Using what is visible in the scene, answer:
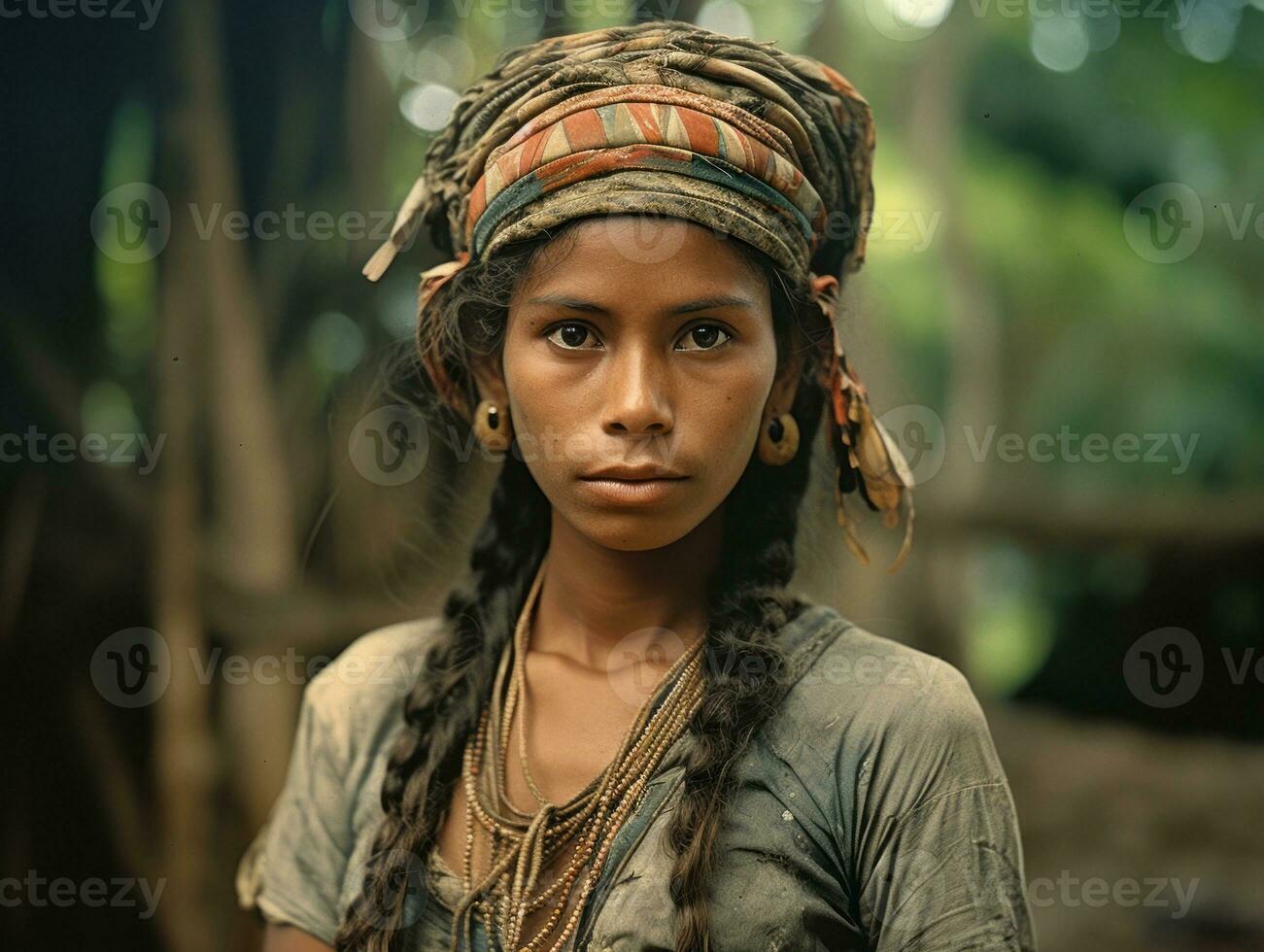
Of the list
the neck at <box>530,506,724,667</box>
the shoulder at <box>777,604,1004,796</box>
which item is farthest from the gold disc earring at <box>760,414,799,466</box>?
the shoulder at <box>777,604,1004,796</box>

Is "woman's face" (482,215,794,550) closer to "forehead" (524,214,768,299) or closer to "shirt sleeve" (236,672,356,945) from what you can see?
"forehead" (524,214,768,299)

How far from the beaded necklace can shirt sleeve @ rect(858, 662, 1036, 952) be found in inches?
9.4

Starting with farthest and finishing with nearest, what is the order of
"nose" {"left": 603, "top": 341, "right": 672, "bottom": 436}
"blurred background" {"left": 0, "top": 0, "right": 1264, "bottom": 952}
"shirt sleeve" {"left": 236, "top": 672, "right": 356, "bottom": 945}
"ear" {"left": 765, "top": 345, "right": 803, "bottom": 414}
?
"blurred background" {"left": 0, "top": 0, "right": 1264, "bottom": 952}, "shirt sleeve" {"left": 236, "top": 672, "right": 356, "bottom": 945}, "ear" {"left": 765, "top": 345, "right": 803, "bottom": 414}, "nose" {"left": 603, "top": 341, "right": 672, "bottom": 436}

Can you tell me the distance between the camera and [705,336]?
135 cm

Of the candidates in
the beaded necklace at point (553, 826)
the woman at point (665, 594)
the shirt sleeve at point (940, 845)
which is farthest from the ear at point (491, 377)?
the shirt sleeve at point (940, 845)

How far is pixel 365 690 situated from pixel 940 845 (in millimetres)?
747

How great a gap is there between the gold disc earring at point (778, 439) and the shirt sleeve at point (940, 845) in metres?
0.32

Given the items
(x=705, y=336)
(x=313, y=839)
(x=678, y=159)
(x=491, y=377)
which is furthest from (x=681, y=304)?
(x=313, y=839)

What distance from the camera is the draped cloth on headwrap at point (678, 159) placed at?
1.33m

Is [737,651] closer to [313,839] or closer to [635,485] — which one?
[635,485]

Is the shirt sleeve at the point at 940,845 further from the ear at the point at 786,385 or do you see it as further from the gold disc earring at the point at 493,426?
the gold disc earring at the point at 493,426

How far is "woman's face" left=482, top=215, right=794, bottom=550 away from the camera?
1.31 m

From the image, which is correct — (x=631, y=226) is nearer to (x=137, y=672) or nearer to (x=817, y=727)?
(x=817, y=727)

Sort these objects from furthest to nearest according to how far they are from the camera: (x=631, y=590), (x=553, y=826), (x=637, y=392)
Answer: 1. (x=631, y=590)
2. (x=553, y=826)
3. (x=637, y=392)
